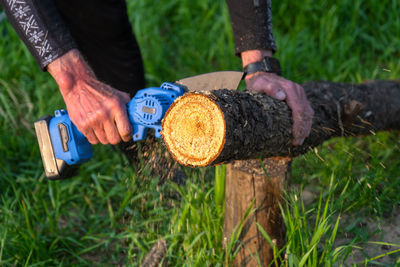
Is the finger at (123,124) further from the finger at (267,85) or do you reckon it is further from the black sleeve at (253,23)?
the black sleeve at (253,23)

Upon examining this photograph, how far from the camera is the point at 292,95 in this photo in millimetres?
1660

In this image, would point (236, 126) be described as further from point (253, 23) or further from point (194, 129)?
point (253, 23)

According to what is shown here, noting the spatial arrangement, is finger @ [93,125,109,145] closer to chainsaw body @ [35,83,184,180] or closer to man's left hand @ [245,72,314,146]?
chainsaw body @ [35,83,184,180]

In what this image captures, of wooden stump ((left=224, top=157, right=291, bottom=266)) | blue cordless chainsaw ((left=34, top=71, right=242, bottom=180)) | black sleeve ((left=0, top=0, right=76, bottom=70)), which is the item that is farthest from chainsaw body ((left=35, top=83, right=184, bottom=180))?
wooden stump ((left=224, top=157, right=291, bottom=266))

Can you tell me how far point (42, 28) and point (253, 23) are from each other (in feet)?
2.96

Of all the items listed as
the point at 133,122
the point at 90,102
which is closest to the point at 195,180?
the point at 133,122

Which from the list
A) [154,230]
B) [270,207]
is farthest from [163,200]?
[270,207]

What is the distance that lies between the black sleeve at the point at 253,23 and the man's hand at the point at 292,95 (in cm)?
18

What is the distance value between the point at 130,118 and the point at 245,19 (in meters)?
0.71

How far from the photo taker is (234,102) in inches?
55.2

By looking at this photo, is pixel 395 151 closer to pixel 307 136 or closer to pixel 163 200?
pixel 307 136

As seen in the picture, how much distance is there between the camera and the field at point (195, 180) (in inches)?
73.6

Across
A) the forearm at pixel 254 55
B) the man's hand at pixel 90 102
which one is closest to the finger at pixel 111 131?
the man's hand at pixel 90 102

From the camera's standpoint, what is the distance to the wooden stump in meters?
1.69
